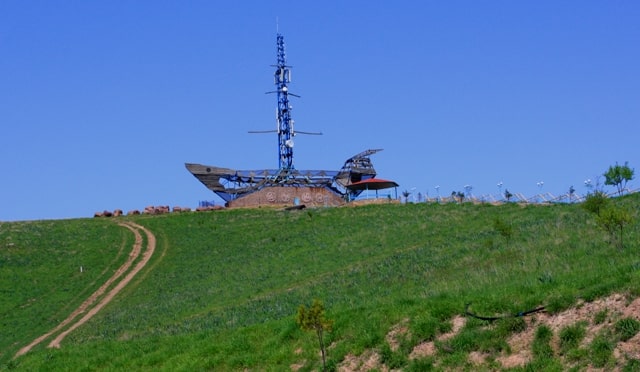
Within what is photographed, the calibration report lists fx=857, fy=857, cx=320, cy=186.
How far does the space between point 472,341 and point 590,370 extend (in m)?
2.70

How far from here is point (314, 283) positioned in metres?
35.2

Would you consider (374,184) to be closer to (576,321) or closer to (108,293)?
(108,293)

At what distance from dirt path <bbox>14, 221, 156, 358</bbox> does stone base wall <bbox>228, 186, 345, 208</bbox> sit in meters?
15.7

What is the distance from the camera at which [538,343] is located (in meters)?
14.9

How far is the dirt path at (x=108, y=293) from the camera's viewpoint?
117ft

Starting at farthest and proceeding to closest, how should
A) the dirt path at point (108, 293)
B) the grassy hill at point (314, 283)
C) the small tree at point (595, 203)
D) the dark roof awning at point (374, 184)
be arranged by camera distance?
the dark roof awning at point (374, 184)
the dirt path at point (108, 293)
the small tree at point (595, 203)
the grassy hill at point (314, 283)

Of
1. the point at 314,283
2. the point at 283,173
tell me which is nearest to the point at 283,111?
the point at 283,173

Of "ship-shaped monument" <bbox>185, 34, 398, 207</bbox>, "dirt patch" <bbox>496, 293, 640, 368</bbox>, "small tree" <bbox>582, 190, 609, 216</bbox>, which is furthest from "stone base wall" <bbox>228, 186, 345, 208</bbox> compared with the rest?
"dirt patch" <bbox>496, 293, 640, 368</bbox>

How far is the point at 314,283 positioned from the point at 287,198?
47.7 meters

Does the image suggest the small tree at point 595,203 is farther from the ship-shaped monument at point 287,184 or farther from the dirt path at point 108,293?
the ship-shaped monument at point 287,184

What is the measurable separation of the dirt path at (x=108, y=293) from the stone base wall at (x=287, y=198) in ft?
51.7

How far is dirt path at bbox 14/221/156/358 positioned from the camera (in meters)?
35.7

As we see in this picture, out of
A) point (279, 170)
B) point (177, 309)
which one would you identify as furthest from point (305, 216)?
point (177, 309)

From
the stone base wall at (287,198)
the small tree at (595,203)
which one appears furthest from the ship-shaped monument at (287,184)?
the small tree at (595,203)
